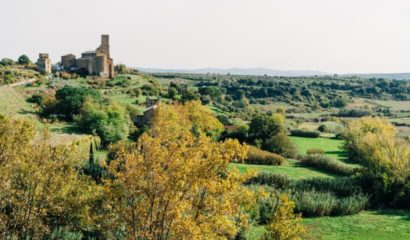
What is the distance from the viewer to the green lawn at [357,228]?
26.1 m

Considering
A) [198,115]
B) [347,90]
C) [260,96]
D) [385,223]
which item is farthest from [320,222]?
[347,90]

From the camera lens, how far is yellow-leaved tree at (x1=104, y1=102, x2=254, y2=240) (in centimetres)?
1217

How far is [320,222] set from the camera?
29.0 meters

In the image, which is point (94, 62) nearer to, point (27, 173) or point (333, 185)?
point (333, 185)

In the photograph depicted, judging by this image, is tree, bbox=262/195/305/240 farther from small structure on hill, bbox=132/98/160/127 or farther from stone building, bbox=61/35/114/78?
stone building, bbox=61/35/114/78

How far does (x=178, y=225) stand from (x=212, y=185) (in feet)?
A: 4.49

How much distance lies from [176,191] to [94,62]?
87.4m

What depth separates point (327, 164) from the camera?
4447 cm

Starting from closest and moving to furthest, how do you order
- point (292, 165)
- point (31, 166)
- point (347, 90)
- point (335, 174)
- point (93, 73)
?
point (31, 166) → point (335, 174) → point (292, 165) → point (93, 73) → point (347, 90)

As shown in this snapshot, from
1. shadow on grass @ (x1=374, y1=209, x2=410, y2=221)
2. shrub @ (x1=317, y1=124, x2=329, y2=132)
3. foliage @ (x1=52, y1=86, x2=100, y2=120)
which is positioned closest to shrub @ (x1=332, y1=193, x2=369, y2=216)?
shadow on grass @ (x1=374, y1=209, x2=410, y2=221)

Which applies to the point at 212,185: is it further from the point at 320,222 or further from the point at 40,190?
the point at 320,222

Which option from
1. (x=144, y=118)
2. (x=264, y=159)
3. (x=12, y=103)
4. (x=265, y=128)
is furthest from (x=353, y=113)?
(x=12, y=103)

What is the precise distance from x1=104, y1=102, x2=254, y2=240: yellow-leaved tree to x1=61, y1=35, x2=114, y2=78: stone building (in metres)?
83.9

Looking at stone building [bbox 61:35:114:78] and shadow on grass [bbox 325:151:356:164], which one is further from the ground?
stone building [bbox 61:35:114:78]
